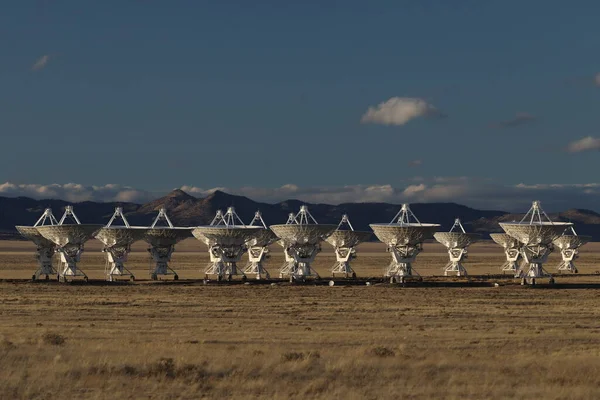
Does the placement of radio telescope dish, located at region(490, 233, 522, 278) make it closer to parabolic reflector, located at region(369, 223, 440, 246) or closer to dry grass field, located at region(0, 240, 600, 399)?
parabolic reflector, located at region(369, 223, 440, 246)

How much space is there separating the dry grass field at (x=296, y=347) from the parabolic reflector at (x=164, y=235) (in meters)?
25.3

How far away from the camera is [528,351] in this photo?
31.5 meters

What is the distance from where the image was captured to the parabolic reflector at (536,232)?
83688 millimetres

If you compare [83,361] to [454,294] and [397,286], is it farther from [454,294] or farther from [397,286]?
[397,286]

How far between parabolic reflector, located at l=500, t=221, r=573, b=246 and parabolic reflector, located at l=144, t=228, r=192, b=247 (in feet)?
99.4

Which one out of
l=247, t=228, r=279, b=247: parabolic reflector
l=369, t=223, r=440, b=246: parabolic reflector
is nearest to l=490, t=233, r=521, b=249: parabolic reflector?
l=369, t=223, r=440, b=246: parabolic reflector

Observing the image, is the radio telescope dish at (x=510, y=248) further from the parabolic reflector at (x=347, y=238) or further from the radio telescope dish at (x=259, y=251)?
the radio telescope dish at (x=259, y=251)

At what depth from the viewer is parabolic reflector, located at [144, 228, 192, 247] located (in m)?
90.1

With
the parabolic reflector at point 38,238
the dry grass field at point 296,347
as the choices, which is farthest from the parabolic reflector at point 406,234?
the parabolic reflector at point 38,238

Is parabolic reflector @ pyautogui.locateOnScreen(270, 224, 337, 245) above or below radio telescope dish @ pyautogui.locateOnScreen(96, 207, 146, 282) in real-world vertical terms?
above

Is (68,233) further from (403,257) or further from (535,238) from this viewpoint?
(535,238)

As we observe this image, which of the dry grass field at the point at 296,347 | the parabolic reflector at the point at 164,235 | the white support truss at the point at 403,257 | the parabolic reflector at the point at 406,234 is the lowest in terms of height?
the dry grass field at the point at 296,347

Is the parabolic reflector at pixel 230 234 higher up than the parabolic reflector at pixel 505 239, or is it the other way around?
the parabolic reflector at pixel 505 239

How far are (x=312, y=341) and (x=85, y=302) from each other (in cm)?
2622
